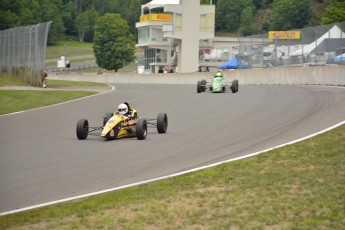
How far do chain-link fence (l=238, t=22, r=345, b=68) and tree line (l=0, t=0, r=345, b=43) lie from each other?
74.8 metres

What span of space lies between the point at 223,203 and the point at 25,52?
127ft

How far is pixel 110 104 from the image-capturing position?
3083cm

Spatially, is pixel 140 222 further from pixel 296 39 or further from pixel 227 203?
pixel 296 39

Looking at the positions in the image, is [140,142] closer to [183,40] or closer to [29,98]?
[29,98]

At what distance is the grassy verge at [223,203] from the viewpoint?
9.44 metres

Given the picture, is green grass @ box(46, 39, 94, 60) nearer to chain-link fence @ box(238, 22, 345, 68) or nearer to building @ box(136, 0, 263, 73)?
building @ box(136, 0, 263, 73)

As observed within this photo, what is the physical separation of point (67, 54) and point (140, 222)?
14587 centimetres

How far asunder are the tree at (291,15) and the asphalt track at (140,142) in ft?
403

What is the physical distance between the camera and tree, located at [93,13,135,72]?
4993 inches

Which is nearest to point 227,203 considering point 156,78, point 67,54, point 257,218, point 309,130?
point 257,218

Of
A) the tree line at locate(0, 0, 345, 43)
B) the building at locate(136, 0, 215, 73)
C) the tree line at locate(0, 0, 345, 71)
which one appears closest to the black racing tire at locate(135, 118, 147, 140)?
the building at locate(136, 0, 215, 73)

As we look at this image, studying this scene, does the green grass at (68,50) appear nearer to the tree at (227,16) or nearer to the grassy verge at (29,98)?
the tree at (227,16)

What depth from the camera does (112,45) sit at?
421 feet

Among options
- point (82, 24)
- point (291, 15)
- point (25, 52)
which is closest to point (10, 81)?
point (25, 52)
